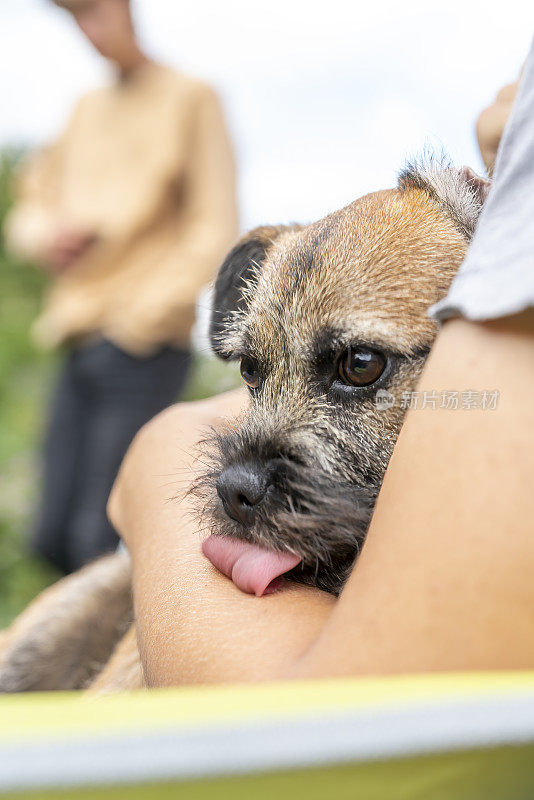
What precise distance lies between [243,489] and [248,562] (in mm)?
196

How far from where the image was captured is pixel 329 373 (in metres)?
1.45

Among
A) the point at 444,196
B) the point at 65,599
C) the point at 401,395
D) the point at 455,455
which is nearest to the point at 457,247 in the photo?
the point at 444,196

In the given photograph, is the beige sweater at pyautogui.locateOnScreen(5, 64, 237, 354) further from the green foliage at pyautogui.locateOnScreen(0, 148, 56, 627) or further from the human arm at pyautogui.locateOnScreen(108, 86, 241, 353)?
the green foliage at pyautogui.locateOnScreen(0, 148, 56, 627)

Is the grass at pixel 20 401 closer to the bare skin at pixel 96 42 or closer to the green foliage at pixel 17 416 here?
the green foliage at pixel 17 416

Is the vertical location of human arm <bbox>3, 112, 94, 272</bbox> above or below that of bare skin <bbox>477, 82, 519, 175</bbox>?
below

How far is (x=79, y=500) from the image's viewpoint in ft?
12.6

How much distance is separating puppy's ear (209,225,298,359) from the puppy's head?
0.24 m

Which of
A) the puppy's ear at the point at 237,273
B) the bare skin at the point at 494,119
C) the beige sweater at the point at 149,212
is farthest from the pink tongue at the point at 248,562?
the beige sweater at the point at 149,212

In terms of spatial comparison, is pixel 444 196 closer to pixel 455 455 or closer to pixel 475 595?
pixel 455 455

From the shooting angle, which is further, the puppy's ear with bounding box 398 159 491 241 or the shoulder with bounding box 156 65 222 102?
the shoulder with bounding box 156 65 222 102

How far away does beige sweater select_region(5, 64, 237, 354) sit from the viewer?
3.30 metres

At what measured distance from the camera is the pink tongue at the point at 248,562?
104 centimetres

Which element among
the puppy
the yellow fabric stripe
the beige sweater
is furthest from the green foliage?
the yellow fabric stripe

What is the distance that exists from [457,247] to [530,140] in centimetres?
64
